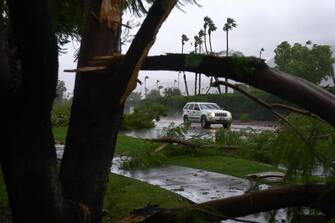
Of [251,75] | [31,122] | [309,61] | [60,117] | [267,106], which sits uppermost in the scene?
[309,61]

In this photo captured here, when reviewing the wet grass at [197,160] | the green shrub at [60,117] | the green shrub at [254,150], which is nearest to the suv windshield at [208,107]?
the green shrub at [60,117]

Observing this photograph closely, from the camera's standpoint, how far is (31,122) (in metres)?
2.43

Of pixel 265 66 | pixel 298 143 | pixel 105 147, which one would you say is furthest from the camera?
pixel 298 143

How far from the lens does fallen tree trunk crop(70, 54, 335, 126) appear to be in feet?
8.54

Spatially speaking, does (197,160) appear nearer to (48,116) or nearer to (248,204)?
(248,204)

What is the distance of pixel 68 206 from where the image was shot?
271 centimetres

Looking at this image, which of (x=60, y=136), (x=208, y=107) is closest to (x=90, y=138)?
(x=60, y=136)

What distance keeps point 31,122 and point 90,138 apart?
1.43 feet

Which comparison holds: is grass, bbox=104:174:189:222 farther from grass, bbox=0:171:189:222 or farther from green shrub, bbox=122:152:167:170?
green shrub, bbox=122:152:167:170

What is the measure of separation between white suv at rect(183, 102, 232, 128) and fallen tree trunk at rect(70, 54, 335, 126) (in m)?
25.1

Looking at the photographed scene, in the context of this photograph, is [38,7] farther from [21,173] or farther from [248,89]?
[248,89]

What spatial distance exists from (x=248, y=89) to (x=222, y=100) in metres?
41.0

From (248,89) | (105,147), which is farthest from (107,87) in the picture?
(248,89)

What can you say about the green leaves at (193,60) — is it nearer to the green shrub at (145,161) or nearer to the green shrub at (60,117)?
the green shrub at (145,161)
